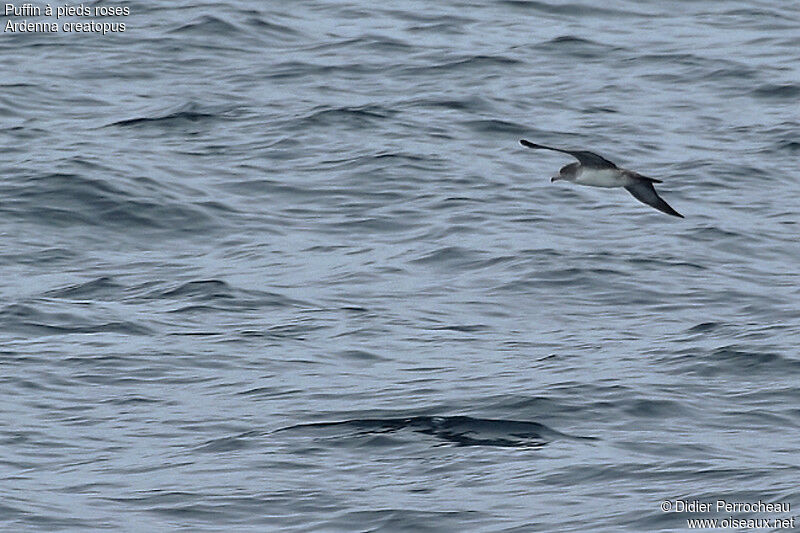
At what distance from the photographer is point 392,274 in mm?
15297

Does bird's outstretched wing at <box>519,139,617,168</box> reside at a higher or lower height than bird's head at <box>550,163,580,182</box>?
higher

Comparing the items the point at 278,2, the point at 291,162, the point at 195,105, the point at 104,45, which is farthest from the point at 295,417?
the point at 278,2

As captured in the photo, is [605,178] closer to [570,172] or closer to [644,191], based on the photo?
[644,191]

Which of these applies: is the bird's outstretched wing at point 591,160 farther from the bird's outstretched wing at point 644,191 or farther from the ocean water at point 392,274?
the ocean water at point 392,274

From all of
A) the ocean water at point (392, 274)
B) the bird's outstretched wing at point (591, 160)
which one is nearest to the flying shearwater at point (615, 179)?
the bird's outstretched wing at point (591, 160)

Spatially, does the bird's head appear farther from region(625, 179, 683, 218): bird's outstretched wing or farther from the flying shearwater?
region(625, 179, 683, 218): bird's outstretched wing

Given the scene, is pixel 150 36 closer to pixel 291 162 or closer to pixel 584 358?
pixel 291 162

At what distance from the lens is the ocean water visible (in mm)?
11016

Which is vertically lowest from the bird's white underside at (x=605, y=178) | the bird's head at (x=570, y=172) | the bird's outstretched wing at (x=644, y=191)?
the bird's outstretched wing at (x=644, y=191)

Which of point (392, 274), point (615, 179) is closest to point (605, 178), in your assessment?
point (615, 179)

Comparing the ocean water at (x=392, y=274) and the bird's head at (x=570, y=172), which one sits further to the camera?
the bird's head at (x=570, y=172)

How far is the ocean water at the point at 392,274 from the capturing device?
36.1 ft

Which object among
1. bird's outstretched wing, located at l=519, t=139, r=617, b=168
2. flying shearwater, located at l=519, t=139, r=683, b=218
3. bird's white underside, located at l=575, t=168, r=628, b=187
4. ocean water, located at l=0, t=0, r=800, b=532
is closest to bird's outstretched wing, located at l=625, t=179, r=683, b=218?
flying shearwater, located at l=519, t=139, r=683, b=218

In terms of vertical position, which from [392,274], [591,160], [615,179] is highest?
[591,160]
